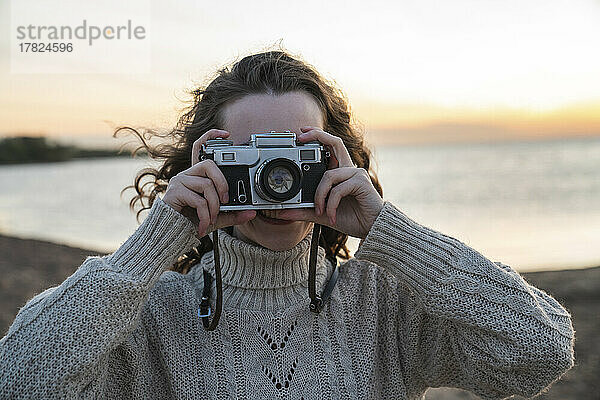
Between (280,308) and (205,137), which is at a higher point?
(205,137)

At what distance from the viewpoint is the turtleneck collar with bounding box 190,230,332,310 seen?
1.52 meters

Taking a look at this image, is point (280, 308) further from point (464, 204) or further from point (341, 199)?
point (464, 204)

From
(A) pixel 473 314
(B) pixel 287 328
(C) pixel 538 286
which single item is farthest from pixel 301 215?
(C) pixel 538 286

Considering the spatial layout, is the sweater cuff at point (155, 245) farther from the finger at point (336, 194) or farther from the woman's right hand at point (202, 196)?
the finger at point (336, 194)

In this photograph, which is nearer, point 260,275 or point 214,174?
point 214,174

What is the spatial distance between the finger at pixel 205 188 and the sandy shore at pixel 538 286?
8.55 ft

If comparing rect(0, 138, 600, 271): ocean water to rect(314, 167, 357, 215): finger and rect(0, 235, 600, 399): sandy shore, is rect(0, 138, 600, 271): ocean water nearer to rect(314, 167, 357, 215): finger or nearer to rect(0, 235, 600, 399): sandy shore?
rect(0, 235, 600, 399): sandy shore

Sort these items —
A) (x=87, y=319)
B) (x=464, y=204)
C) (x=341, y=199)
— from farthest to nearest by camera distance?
(x=464, y=204), (x=341, y=199), (x=87, y=319)

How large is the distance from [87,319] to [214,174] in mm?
426

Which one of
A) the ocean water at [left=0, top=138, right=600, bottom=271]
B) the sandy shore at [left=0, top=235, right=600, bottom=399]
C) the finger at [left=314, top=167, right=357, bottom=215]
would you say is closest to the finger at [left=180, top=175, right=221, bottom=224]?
the finger at [left=314, top=167, right=357, bottom=215]

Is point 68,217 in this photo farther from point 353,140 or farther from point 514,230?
point 353,140

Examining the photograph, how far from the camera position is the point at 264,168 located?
4.54 ft

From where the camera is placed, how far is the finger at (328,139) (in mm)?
1422

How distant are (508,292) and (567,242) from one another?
675 cm
